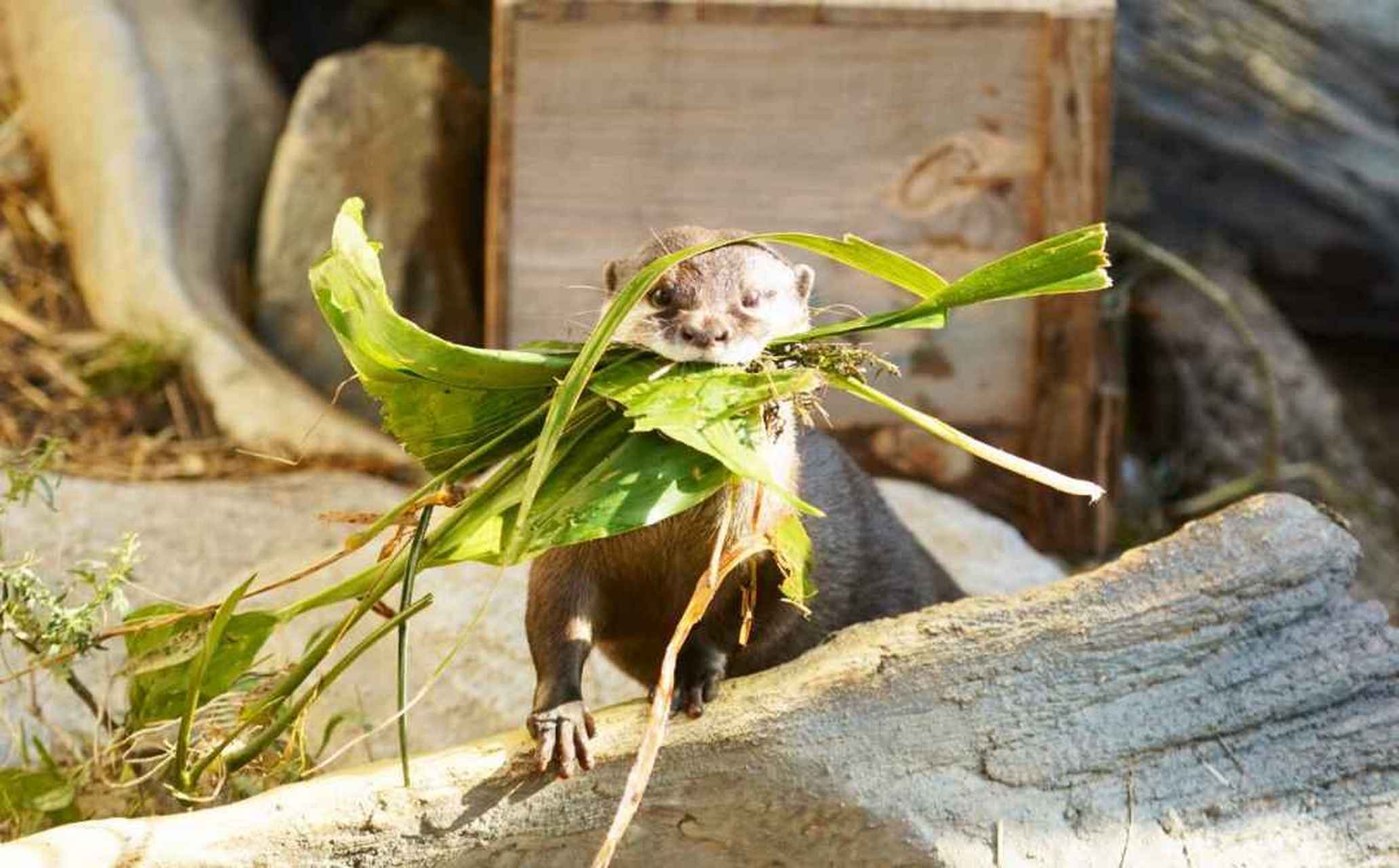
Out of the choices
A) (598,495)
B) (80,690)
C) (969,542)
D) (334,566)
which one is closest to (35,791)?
(80,690)

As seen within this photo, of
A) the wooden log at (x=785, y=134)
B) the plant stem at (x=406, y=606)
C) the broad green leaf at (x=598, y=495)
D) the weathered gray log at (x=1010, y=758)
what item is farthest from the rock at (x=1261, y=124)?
the plant stem at (x=406, y=606)

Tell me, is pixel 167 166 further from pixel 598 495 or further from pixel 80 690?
pixel 598 495

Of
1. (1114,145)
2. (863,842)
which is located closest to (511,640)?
(863,842)

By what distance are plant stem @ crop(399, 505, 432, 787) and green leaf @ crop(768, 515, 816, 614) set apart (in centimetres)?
61

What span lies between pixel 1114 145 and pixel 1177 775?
14.5 ft

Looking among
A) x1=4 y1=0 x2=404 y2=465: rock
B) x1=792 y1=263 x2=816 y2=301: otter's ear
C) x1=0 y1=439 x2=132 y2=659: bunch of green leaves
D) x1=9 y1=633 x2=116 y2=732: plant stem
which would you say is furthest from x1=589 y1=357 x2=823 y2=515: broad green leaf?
x1=4 y1=0 x2=404 y2=465: rock

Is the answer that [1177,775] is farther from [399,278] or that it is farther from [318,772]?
[399,278]

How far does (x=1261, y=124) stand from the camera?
6793 millimetres

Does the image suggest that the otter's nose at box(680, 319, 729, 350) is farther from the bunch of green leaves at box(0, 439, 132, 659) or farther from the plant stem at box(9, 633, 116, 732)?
the plant stem at box(9, 633, 116, 732)

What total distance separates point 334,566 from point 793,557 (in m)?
2.32

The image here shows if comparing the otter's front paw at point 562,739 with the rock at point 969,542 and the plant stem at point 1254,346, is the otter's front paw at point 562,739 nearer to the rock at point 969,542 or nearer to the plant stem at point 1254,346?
the rock at point 969,542

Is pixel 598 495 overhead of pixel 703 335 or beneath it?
beneath

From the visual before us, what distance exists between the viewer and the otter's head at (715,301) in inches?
119

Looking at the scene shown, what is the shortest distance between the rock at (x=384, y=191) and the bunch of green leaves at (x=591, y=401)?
3.64 metres
